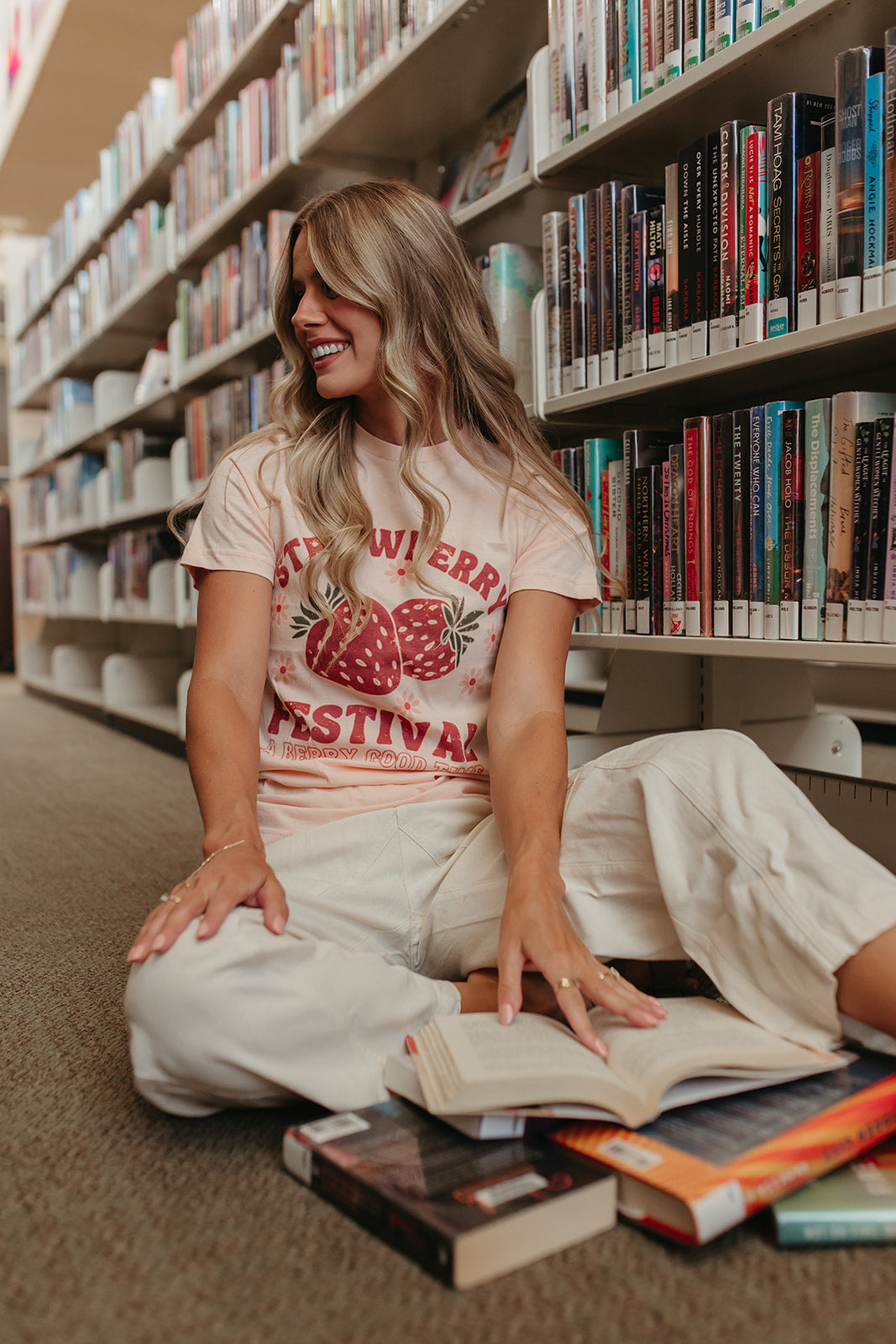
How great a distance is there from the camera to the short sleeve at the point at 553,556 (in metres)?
1.14

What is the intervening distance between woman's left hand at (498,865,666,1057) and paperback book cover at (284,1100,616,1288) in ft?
0.31

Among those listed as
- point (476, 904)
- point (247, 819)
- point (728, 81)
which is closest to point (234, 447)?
point (247, 819)

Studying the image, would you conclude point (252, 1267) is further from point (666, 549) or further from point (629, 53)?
point (629, 53)

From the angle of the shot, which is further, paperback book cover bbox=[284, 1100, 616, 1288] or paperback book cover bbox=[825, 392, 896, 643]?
paperback book cover bbox=[825, 392, 896, 643]

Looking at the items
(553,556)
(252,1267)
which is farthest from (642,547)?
(252,1267)

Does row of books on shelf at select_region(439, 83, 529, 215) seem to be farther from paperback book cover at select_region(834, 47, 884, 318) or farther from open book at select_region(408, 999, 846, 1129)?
open book at select_region(408, 999, 846, 1129)

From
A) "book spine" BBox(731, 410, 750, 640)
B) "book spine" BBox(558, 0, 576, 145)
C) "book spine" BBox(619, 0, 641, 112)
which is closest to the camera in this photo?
"book spine" BBox(731, 410, 750, 640)

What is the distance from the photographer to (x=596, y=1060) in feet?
2.48

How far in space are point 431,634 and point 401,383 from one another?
0.26 m

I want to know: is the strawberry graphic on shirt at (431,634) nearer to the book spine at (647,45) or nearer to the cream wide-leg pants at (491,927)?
the cream wide-leg pants at (491,927)

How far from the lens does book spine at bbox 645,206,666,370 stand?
1.29 m

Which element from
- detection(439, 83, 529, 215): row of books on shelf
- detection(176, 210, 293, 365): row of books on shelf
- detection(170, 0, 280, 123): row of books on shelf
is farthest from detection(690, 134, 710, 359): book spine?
detection(170, 0, 280, 123): row of books on shelf

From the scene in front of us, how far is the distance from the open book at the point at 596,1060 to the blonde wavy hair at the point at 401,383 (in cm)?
45

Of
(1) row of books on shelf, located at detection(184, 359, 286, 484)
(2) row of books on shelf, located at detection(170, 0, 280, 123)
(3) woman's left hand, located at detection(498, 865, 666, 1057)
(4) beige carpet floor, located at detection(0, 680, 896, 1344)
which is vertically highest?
(2) row of books on shelf, located at detection(170, 0, 280, 123)
